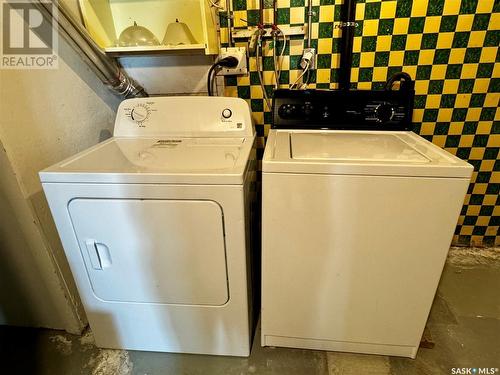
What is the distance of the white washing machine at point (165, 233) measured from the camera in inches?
35.3

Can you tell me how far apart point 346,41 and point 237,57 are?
549 mm

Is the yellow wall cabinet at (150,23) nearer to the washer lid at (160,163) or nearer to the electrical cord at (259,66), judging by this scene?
the electrical cord at (259,66)

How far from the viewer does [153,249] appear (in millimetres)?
984

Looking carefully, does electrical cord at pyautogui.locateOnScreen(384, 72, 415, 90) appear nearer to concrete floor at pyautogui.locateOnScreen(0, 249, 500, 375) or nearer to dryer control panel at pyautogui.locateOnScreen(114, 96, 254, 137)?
dryer control panel at pyautogui.locateOnScreen(114, 96, 254, 137)

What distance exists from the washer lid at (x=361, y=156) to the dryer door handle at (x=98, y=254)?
0.66m

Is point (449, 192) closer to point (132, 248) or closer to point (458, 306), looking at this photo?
point (458, 306)

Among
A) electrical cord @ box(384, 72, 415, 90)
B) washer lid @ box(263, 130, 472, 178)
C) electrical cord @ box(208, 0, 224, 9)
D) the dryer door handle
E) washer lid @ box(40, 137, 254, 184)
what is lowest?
the dryer door handle

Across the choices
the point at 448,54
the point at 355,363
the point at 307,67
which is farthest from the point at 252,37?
the point at 355,363

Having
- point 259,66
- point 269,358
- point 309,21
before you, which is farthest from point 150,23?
point 269,358

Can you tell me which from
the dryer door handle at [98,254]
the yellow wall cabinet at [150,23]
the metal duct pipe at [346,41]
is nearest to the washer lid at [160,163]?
the dryer door handle at [98,254]

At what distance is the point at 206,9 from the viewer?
1247mm

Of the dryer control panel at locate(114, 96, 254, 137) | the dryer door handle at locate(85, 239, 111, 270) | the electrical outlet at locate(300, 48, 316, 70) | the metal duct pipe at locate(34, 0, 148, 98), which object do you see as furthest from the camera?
the electrical outlet at locate(300, 48, 316, 70)

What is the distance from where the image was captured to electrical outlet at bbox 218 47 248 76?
1.45 metres

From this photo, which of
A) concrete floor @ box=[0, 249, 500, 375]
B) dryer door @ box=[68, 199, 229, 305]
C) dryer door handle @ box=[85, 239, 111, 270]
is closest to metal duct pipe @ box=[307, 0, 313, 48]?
dryer door @ box=[68, 199, 229, 305]
